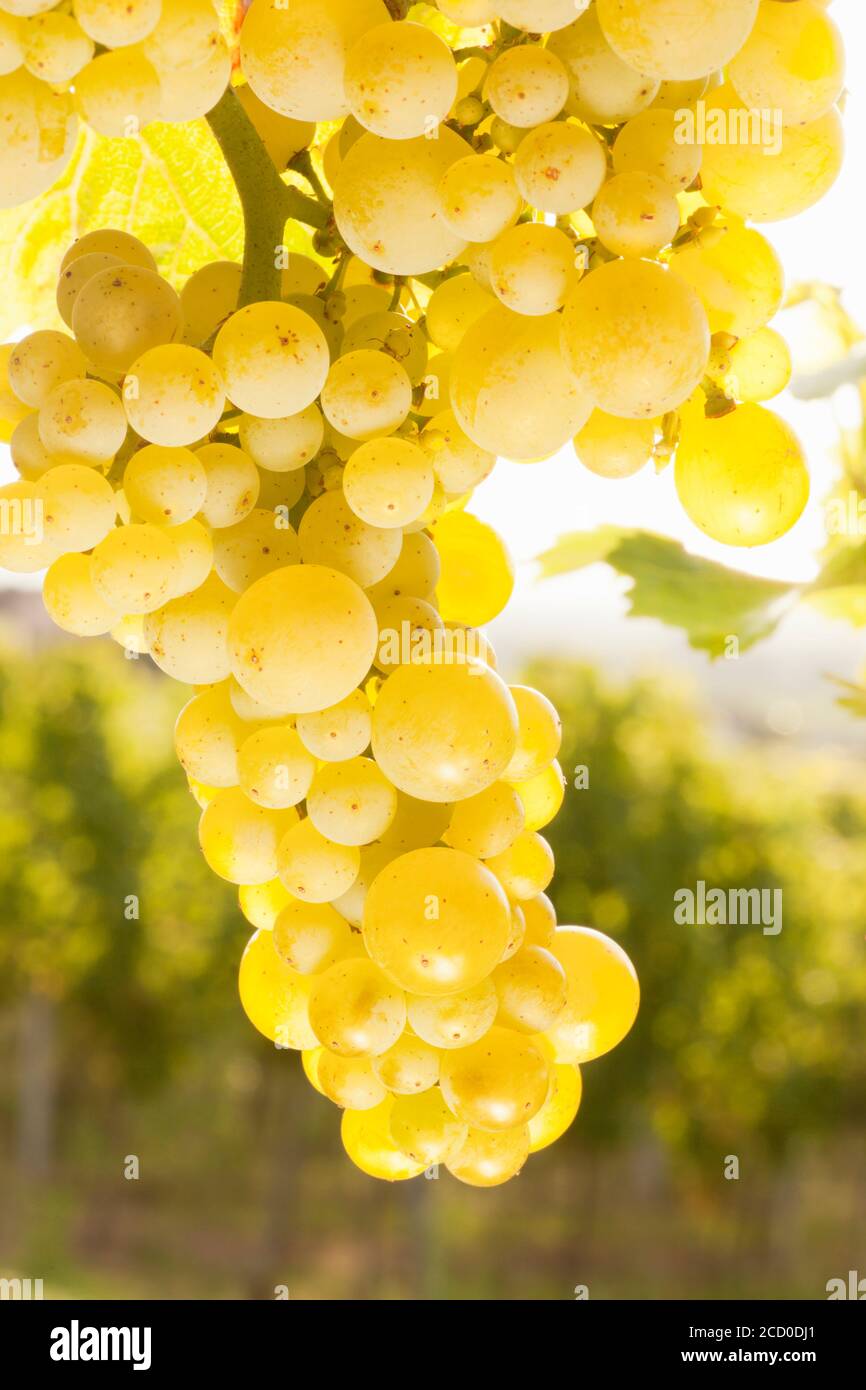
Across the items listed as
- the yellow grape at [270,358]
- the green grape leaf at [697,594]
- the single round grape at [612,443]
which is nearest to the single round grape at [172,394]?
the yellow grape at [270,358]

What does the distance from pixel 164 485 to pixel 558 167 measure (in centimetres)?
13

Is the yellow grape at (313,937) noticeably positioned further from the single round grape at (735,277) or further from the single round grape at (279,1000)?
the single round grape at (735,277)

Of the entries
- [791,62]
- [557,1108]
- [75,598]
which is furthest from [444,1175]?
[791,62]

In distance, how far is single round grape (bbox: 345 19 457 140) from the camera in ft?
1.06

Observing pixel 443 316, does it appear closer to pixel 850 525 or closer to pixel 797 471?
pixel 797 471

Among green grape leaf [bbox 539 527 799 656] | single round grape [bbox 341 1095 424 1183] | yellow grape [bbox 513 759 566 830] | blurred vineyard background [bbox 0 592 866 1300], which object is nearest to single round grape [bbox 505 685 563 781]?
yellow grape [bbox 513 759 566 830]

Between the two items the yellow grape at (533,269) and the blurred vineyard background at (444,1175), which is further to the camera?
the blurred vineyard background at (444,1175)

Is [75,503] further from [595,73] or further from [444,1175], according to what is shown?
[444,1175]

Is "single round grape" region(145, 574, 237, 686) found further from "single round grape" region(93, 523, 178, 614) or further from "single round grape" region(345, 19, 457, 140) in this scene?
"single round grape" region(345, 19, 457, 140)

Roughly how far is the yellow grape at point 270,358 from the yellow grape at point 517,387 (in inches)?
1.6

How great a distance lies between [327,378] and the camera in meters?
0.39

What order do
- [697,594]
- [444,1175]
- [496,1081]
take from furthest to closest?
1. [444,1175]
2. [697,594]
3. [496,1081]

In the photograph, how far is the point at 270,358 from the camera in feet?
1.17

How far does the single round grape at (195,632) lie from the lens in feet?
1.37
